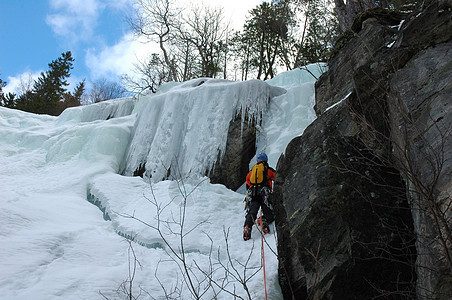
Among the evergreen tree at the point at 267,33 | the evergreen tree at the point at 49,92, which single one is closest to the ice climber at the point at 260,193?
the evergreen tree at the point at 267,33

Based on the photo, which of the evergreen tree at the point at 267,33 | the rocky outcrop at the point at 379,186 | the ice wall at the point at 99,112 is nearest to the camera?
the rocky outcrop at the point at 379,186

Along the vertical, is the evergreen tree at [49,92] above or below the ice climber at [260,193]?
above

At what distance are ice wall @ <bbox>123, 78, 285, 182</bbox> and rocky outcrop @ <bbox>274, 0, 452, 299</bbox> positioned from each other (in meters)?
2.87

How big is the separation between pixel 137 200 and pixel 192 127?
217 centimetres

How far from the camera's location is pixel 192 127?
22.9ft

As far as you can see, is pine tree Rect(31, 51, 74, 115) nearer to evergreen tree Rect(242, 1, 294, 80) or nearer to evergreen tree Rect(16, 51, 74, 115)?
evergreen tree Rect(16, 51, 74, 115)

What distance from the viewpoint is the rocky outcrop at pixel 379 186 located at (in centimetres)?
204

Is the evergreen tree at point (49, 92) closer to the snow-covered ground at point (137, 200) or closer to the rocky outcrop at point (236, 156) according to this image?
the snow-covered ground at point (137, 200)

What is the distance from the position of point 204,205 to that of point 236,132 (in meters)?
1.99

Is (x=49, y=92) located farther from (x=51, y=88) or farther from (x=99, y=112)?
(x=99, y=112)

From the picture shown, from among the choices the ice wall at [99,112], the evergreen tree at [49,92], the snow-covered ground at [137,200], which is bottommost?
the snow-covered ground at [137,200]

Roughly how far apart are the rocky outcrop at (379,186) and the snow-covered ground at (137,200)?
1.87 ft

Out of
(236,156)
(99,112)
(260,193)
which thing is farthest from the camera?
(99,112)

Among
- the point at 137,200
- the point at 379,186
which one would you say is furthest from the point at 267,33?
the point at 379,186
